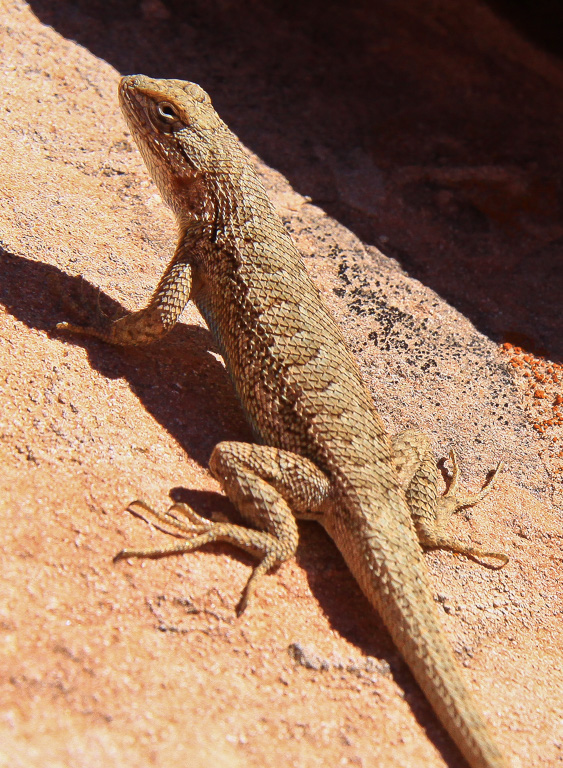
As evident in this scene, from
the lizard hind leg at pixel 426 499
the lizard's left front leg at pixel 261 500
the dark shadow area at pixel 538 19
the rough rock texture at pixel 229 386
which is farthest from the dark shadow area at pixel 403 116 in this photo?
the lizard's left front leg at pixel 261 500

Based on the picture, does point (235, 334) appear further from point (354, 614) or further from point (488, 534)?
point (488, 534)

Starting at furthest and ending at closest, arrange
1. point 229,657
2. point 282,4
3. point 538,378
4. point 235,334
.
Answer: point 282,4
point 538,378
point 235,334
point 229,657

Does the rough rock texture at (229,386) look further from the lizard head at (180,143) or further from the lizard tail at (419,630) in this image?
the lizard head at (180,143)

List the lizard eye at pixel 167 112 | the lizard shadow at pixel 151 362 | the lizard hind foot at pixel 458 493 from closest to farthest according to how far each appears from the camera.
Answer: the lizard shadow at pixel 151 362 < the lizard hind foot at pixel 458 493 < the lizard eye at pixel 167 112

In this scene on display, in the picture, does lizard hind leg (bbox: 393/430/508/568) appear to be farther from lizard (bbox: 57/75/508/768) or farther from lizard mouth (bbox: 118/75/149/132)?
lizard mouth (bbox: 118/75/149/132)

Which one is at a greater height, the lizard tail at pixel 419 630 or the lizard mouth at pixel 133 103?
the lizard mouth at pixel 133 103

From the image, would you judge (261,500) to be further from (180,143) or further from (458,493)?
(180,143)

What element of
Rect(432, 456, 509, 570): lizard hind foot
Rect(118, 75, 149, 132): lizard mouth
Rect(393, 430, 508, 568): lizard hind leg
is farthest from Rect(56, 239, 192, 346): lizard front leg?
Rect(432, 456, 509, 570): lizard hind foot

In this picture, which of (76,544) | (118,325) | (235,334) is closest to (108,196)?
(118,325)
